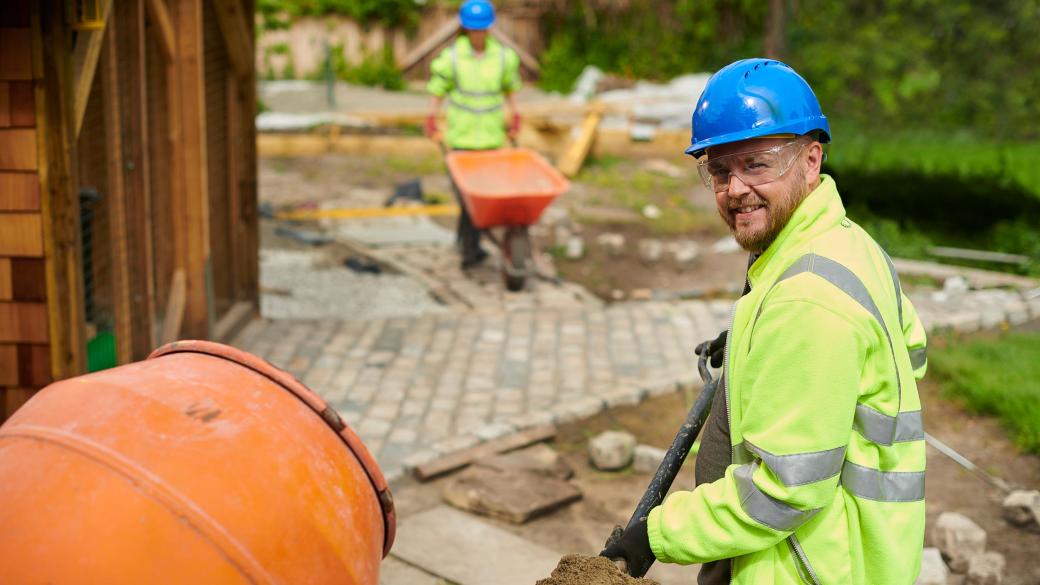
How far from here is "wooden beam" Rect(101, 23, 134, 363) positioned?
539 cm

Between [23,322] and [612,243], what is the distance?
688 cm

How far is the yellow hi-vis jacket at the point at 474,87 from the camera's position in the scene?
9805 mm

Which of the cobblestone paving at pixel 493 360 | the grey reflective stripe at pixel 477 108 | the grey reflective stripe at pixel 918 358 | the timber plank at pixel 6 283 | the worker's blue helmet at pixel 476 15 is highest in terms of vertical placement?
the worker's blue helmet at pixel 476 15

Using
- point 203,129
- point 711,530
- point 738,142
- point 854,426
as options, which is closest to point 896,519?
point 854,426

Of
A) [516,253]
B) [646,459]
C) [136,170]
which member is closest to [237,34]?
[136,170]

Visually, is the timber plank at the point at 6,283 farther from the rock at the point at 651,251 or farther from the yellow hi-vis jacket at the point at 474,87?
the rock at the point at 651,251

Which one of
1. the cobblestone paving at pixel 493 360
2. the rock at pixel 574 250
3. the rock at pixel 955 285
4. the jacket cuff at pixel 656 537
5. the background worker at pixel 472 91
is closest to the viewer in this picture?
the jacket cuff at pixel 656 537

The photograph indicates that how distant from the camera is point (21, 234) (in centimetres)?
465

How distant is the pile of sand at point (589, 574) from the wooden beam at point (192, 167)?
4.64 m

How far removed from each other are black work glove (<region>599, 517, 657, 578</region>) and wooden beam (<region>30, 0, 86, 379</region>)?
2988 millimetres

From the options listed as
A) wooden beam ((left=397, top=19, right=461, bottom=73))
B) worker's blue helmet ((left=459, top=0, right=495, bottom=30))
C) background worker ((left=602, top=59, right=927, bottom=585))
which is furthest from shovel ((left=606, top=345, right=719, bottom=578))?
wooden beam ((left=397, top=19, right=461, bottom=73))

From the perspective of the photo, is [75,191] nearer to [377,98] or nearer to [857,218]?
[857,218]

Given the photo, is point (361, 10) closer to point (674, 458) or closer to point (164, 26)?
point (164, 26)

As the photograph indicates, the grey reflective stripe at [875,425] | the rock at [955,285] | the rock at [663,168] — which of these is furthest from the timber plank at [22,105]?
the rock at [663,168]
